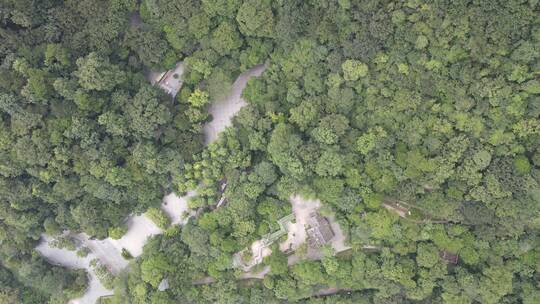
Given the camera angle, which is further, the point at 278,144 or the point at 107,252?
the point at 107,252

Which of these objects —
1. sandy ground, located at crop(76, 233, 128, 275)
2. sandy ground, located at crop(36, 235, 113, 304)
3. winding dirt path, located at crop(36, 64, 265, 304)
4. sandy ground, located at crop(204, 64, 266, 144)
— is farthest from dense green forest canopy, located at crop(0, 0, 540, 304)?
sandy ground, located at crop(36, 235, 113, 304)

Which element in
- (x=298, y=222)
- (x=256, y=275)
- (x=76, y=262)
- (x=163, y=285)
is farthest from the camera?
(x=76, y=262)

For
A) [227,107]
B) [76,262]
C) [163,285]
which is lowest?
[163,285]

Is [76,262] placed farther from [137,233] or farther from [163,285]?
[163,285]

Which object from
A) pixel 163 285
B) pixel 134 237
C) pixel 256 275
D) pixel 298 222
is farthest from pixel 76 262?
pixel 298 222

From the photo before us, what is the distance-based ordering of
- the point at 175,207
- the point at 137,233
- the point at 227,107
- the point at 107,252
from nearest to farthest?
the point at 227,107
the point at 175,207
the point at 137,233
the point at 107,252
